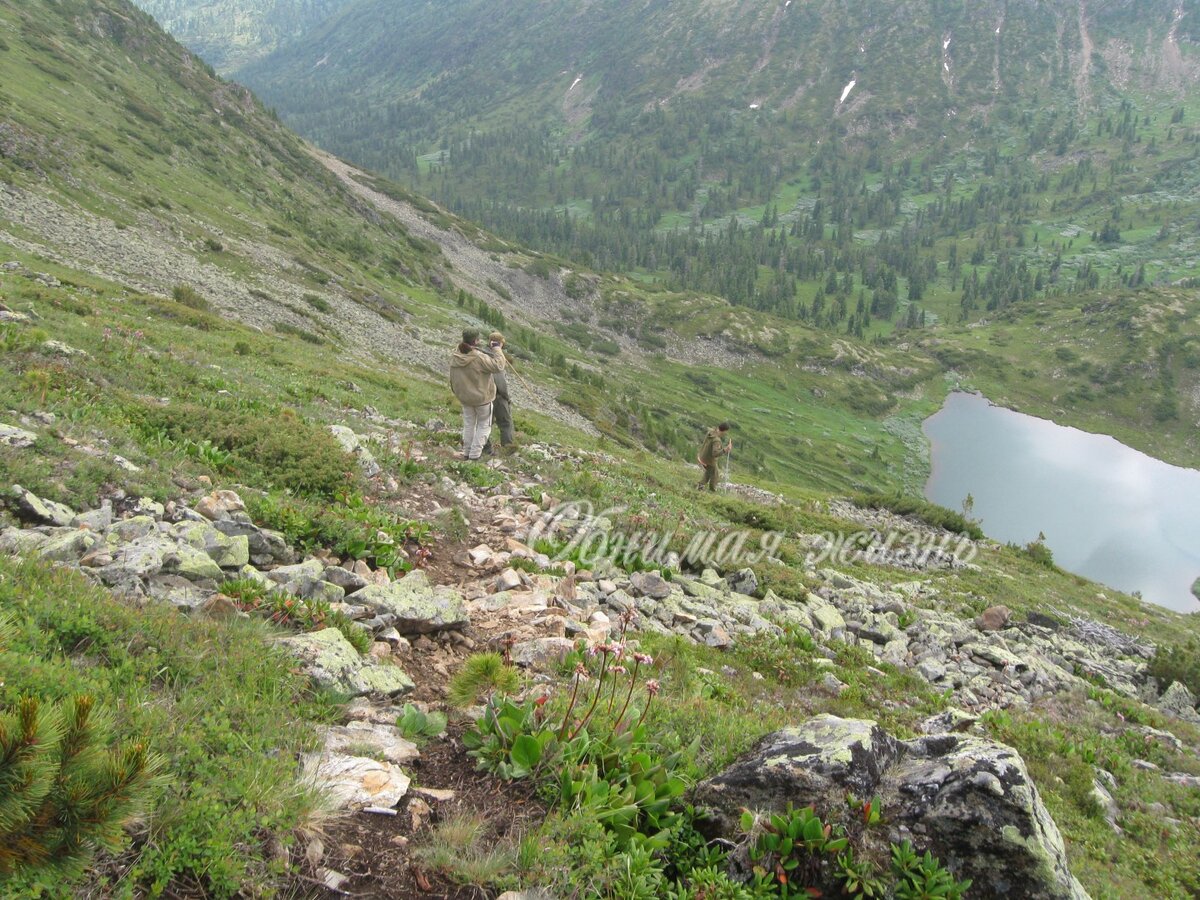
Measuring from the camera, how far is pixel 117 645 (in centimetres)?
472

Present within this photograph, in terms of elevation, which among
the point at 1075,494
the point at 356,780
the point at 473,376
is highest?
the point at 1075,494

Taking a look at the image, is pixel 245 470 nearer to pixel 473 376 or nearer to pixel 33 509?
pixel 33 509

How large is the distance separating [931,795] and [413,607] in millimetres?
5534

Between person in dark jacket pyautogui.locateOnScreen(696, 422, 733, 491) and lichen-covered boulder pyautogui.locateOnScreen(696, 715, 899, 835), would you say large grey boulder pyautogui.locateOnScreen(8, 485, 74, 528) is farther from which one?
person in dark jacket pyautogui.locateOnScreen(696, 422, 733, 491)

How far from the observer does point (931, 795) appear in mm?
4816

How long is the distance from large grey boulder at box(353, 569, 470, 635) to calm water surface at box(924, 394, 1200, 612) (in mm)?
97607

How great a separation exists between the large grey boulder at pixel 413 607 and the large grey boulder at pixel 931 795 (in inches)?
150

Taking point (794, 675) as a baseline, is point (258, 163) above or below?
above

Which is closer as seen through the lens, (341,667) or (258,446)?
(341,667)

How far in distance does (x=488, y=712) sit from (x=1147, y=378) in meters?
216

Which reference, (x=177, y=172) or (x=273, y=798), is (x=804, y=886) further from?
(x=177, y=172)

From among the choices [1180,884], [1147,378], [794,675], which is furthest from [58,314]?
[1147,378]

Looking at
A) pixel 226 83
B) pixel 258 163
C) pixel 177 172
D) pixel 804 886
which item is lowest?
pixel 804 886

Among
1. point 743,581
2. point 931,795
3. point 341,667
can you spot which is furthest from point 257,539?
point 743,581
